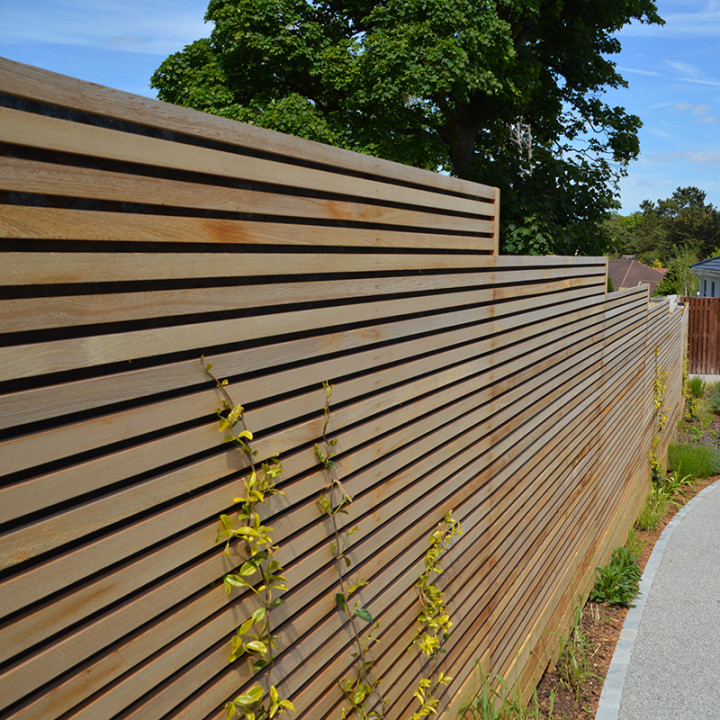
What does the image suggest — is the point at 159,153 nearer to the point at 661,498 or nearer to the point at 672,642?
the point at 672,642

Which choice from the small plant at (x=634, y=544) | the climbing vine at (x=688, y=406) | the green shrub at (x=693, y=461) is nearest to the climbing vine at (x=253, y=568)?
the small plant at (x=634, y=544)

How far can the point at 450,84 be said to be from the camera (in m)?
13.9

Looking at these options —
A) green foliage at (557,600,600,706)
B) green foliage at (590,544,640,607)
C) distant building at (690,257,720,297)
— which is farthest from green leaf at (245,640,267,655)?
distant building at (690,257,720,297)

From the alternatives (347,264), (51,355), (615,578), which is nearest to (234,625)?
(51,355)

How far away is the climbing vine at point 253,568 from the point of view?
62.6 inches

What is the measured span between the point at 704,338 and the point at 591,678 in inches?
676

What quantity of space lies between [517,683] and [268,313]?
301 centimetres

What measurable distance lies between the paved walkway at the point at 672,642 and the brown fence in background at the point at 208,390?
5.62 feet

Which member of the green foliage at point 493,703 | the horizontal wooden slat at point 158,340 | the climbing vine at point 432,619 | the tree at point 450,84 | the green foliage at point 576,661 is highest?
the tree at point 450,84

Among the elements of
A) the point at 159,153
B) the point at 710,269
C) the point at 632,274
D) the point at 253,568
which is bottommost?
the point at 253,568

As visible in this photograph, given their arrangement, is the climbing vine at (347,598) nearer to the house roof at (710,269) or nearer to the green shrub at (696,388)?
the green shrub at (696,388)

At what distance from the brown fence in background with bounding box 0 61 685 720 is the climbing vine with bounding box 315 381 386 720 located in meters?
0.04

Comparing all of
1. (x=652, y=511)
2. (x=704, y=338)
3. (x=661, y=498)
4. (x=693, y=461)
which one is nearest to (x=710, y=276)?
(x=704, y=338)

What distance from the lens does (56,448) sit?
122 centimetres
